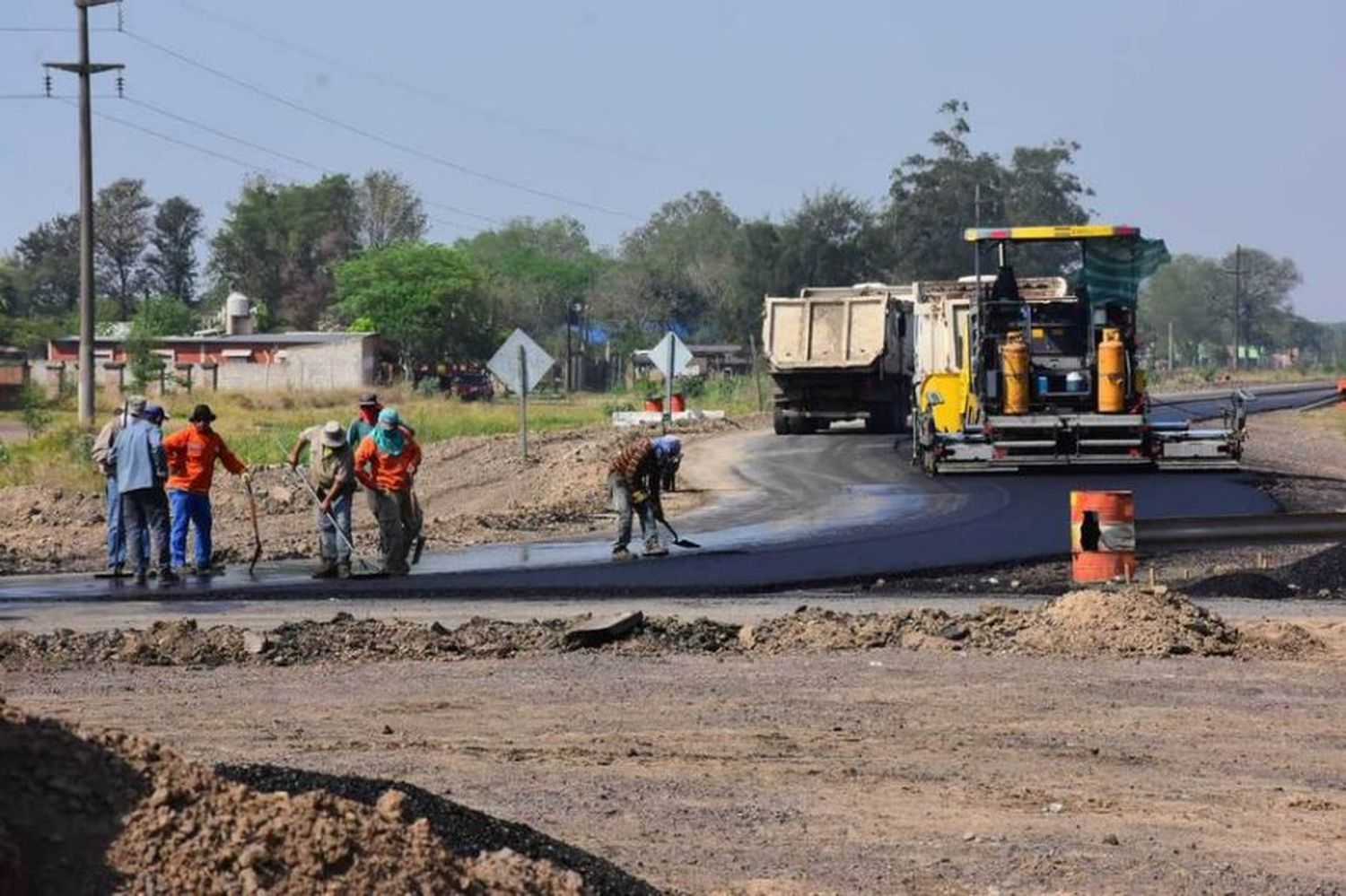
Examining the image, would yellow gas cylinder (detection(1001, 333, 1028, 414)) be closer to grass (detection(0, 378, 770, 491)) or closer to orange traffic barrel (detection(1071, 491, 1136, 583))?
orange traffic barrel (detection(1071, 491, 1136, 583))

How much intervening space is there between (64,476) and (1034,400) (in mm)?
17497

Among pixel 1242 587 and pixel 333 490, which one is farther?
pixel 333 490

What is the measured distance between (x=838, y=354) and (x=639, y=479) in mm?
22641

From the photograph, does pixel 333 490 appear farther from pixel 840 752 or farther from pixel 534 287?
pixel 534 287

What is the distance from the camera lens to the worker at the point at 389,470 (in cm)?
2006

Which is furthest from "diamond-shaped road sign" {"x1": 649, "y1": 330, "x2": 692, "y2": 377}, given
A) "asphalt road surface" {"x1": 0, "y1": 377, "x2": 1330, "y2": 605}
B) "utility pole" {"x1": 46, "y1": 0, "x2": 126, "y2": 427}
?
"utility pole" {"x1": 46, "y1": 0, "x2": 126, "y2": 427}

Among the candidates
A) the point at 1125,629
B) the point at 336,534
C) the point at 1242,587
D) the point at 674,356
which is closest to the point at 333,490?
the point at 336,534

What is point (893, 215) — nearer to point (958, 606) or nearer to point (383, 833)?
point (958, 606)

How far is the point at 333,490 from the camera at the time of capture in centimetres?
1998

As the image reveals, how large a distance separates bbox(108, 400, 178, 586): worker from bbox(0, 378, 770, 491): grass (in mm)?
17053

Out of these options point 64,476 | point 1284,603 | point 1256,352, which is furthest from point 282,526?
point 1256,352

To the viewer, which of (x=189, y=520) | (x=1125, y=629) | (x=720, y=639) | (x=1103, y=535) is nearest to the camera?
(x=1125, y=629)

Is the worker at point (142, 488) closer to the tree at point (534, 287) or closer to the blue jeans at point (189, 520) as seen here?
the blue jeans at point (189, 520)

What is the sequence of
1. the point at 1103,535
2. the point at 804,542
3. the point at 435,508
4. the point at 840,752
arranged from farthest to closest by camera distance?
1. the point at 435,508
2. the point at 804,542
3. the point at 1103,535
4. the point at 840,752
